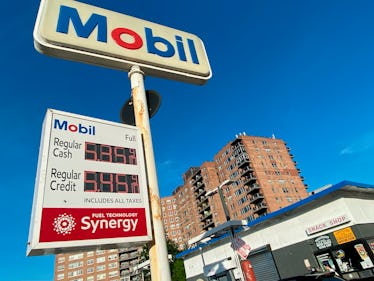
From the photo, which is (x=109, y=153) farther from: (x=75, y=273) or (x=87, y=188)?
(x=75, y=273)

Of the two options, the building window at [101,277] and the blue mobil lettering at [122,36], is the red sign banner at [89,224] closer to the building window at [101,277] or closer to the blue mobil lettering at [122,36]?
the blue mobil lettering at [122,36]

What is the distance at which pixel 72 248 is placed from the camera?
3.48 meters

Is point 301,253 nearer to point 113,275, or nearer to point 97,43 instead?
point 97,43

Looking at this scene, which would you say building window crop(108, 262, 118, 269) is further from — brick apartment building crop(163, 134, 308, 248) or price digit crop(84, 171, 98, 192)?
price digit crop(84, 171, 98, 192)

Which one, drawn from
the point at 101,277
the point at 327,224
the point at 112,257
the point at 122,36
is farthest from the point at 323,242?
the point at 112,257

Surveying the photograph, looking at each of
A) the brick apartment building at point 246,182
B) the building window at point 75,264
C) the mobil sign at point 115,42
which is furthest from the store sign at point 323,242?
the building window at point 75,264

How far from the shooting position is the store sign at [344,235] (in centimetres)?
1471

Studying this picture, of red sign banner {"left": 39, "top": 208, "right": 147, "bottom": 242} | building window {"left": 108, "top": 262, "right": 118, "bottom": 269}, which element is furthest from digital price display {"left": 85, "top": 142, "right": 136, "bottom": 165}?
building window {"left": 108, "top": 262, "right": 118, "bottom": 269}

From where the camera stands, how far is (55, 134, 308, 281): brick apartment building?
67312 millimetres

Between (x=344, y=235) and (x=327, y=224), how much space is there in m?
1.00

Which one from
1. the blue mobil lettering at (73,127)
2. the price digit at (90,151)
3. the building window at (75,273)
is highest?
the building window at (75,273)

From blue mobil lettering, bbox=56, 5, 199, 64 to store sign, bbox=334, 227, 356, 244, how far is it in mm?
13676

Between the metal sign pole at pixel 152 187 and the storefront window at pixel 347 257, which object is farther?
the storefront window at pixel 347 257

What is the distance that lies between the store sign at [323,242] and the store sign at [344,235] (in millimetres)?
552
